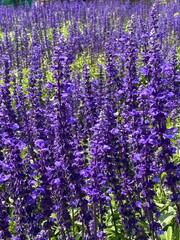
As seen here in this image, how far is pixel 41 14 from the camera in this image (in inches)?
795

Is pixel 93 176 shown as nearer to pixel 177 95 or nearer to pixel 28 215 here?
pixel 28 215

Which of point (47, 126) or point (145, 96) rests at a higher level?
point (145, 96)

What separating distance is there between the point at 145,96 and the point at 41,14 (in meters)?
16.8

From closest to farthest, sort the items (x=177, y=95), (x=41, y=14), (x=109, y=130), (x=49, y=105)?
1. (x=109, y=130)
2. (x=49, y=105)
3. (x=177, y=95)
4. (x=41, y=14)

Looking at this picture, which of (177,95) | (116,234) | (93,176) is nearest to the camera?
(93,176)

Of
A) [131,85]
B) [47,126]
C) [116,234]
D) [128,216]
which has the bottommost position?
[116,234]

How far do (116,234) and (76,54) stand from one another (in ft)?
29.8

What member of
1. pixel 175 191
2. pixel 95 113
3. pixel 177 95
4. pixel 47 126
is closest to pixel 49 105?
pixel 47 126

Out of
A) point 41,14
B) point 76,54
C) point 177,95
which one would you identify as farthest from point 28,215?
point 41,14

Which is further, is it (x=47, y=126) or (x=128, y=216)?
(x=47, y=126)

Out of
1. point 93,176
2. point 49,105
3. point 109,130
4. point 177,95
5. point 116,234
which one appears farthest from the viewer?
point 177,95

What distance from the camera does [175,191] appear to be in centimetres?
459

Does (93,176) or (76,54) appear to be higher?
(93,176)

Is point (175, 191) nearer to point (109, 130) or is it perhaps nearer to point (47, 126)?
point (109, 130)
